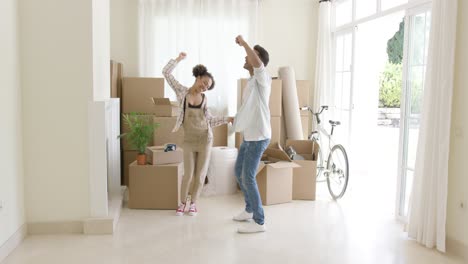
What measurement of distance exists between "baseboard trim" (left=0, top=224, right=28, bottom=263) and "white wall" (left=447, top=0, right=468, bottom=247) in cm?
329

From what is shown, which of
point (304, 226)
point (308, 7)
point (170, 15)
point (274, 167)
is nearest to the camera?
point (304, 226)

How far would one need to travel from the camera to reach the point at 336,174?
15.8 ft

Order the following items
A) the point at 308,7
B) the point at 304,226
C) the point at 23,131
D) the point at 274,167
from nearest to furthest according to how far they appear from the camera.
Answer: the point at 23,131 → the point at 304,226 → the point at 274,167 → the point at 308,7

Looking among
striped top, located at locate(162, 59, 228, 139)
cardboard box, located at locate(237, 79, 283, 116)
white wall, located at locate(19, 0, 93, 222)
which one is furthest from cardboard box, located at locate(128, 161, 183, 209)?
cardboard box, located at locate(237, 79, 283, 116)

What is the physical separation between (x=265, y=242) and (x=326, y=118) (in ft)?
11.0

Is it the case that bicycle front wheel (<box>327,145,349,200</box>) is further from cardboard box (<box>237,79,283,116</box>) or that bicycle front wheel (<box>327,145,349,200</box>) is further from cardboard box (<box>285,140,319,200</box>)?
cardboard box (<box>237,79,283,116</box>)

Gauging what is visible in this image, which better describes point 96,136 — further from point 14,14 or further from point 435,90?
point 435,90

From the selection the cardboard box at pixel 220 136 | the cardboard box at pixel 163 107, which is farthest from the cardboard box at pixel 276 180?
the cardboard box at pixel 163 107

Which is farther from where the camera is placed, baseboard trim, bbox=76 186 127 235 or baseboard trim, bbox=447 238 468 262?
baseboard trim, bbox=76 186 127 235

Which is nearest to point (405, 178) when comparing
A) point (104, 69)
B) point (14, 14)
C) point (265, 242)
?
point (265, 242)

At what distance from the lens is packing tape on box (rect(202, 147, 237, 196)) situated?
485cm

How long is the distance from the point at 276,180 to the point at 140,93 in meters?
2.15

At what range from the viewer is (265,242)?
132 inches

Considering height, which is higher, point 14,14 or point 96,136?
point 14,14
